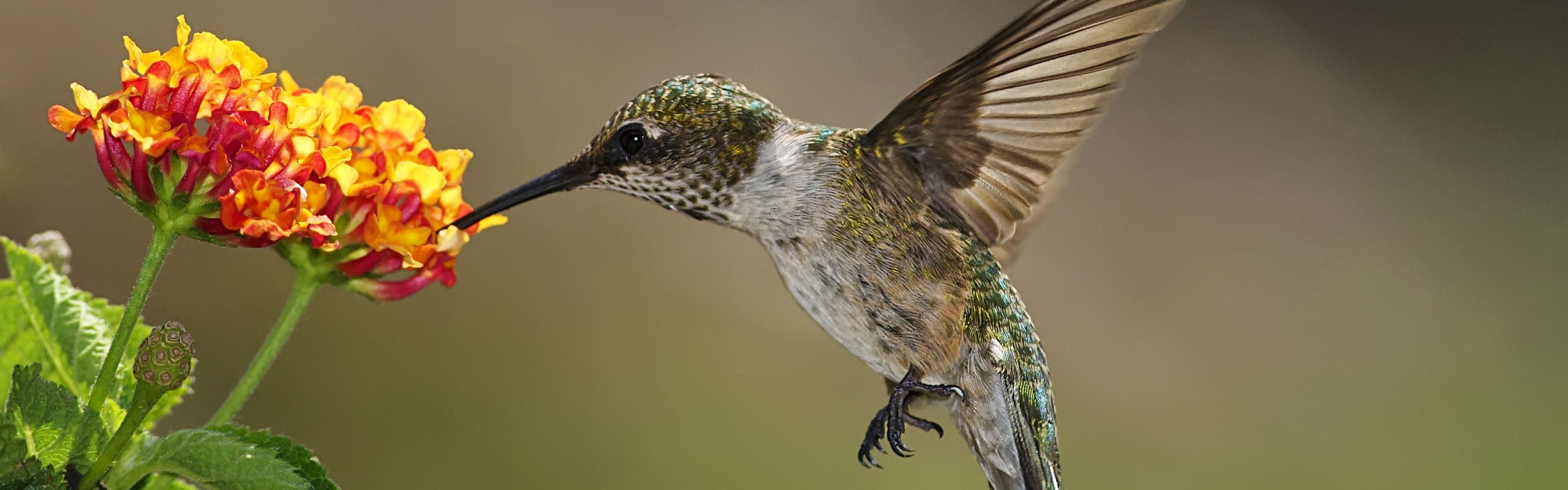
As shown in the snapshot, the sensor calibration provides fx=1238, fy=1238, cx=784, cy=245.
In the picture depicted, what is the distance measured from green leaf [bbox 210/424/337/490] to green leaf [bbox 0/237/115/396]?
165 mm

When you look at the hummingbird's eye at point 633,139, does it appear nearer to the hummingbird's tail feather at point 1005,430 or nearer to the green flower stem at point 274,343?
the green flower stem at point 274,343

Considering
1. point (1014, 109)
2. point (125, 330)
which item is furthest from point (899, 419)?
point (125, 330)

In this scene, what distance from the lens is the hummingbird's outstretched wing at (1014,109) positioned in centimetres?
96

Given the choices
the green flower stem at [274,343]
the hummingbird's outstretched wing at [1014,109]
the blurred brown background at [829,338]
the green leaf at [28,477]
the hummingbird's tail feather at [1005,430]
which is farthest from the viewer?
the blurred brown background at [829,338]

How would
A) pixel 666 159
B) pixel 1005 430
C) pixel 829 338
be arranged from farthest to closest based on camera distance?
pixel 829 338
pixel 1005 430
pixel 666 159

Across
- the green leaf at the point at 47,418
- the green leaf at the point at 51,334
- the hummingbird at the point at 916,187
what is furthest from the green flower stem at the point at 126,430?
the hummingbird at the point at 916,187

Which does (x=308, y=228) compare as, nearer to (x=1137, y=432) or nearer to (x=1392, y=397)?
(x=1137, y=432)

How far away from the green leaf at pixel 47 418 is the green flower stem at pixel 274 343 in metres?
0.11

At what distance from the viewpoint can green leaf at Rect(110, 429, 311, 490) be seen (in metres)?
0.72

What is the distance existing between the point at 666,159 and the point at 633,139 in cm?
3

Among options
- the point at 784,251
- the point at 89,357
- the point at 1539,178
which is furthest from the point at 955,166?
the point at 1539,178

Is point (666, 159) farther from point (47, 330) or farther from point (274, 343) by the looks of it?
Result: point (47, 330)

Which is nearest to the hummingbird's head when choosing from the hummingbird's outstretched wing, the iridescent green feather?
the hummingbird's outstretched wing

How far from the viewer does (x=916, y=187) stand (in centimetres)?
113
